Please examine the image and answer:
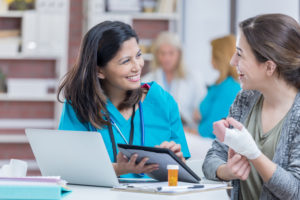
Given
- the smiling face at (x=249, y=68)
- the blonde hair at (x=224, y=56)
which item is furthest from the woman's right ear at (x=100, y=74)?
the blonde hair at (x=224, y=56)

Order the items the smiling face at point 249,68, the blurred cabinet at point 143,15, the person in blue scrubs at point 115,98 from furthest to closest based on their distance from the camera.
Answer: the blurred cabinet at point 143,15, the person in blue scrubs at point 115,98, the smiling face at point 249,68

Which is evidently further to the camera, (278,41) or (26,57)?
(26,57)

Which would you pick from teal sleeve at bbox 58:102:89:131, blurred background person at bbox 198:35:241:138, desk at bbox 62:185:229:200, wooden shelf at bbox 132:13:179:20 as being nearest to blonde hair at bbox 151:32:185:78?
wooden shelf at bbox 132:13:179:20

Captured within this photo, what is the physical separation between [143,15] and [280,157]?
14.1 ft

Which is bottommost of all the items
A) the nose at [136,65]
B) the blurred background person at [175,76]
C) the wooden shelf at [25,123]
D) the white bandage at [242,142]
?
the wooden shelf at [25,123]

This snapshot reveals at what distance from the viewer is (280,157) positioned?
1774 mm

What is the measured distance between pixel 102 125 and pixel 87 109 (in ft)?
0.28

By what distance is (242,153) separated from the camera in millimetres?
1625

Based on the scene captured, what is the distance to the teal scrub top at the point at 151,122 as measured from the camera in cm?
216

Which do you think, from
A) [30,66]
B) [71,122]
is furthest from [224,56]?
[30,66]

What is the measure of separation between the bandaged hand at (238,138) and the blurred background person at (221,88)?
2415 millimetres

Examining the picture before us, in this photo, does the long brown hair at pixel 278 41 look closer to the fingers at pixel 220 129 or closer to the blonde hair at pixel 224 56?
the fingers at pixel 220 129

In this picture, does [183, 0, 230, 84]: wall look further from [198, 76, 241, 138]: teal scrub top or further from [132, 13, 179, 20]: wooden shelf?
[198, 76, 241, 138]: teal scrub top

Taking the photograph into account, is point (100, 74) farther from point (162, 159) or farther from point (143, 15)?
point (143, 15)
